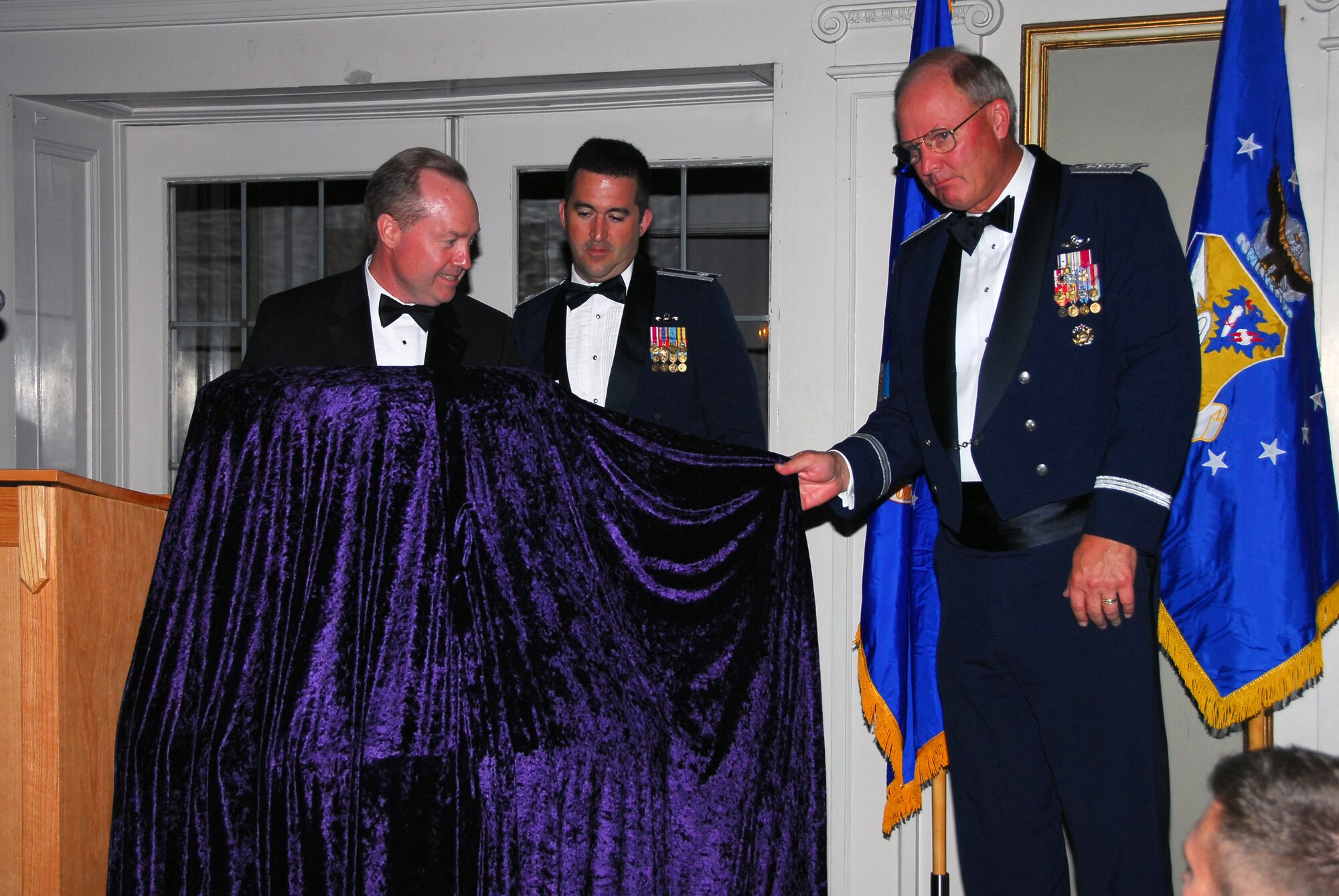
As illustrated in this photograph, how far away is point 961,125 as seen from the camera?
2059mm

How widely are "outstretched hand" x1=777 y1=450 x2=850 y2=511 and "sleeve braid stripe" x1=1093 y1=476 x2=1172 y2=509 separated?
0.52 metres

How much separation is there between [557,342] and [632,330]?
183 mm

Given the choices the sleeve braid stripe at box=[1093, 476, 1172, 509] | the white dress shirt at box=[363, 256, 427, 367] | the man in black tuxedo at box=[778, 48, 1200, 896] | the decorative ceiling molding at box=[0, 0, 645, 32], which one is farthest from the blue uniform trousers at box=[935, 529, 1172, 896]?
the decorative ceiling molding at box=[0, 0, 645, 32]

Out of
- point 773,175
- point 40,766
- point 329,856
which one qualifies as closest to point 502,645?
point 329,856

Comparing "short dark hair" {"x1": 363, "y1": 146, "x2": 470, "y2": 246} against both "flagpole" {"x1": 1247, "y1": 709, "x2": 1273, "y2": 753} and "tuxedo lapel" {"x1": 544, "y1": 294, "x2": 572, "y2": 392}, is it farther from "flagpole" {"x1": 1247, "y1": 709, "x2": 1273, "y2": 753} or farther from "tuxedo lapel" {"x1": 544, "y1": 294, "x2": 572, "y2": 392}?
"flagpole" {"x1": 1247, "y1": 709, "x2": 1273, "y2": 753}

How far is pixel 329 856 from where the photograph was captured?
1732 mm

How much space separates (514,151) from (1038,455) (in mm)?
1890

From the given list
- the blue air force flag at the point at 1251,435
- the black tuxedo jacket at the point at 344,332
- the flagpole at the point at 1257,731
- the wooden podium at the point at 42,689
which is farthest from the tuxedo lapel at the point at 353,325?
the flagpole at the point at 1257,731

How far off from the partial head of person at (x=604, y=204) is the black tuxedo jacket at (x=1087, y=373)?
768mm

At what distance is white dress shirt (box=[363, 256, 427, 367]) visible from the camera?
2355 mm

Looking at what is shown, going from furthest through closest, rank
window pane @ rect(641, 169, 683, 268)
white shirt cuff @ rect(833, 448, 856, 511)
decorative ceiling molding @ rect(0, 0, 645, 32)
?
window pane @ rect(641, 169, 683, 268) → decorative ceiling molding @ rect(0, 0, 645, 32) → white shirt cuff @ rect(833, 448, 856, 511)

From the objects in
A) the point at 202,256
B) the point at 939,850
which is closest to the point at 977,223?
the point at 939,850

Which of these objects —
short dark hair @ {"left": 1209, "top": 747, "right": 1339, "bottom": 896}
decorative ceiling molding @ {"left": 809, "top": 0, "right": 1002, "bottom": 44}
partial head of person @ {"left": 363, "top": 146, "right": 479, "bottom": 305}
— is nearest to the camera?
short dark hair @ {"left": 1209, "top": 747, "right": 1339, "bottom": 896}

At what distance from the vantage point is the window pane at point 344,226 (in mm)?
3352
